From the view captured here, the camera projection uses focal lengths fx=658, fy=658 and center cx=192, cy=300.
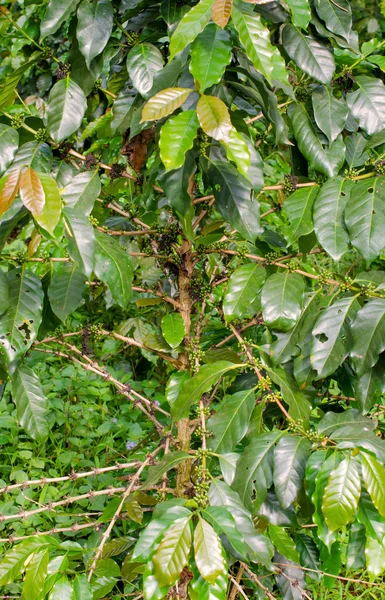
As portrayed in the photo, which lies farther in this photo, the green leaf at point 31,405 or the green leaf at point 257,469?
the green leaf at point 31,405

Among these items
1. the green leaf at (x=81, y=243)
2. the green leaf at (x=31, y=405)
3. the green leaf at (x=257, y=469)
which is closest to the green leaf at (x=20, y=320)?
the green leaf at (x=31, y=405)

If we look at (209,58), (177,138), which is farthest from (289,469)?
(209,58)

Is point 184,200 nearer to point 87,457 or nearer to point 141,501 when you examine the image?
point 141,501

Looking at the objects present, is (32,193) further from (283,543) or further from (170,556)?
(283,543)

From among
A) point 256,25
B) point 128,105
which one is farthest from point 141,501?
point 256,25

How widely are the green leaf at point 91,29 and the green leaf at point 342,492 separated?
0.84 meters

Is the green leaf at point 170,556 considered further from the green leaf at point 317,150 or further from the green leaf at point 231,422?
the green leaf at point 317,150

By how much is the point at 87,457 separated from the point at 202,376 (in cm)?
151

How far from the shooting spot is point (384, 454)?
3.69 ft

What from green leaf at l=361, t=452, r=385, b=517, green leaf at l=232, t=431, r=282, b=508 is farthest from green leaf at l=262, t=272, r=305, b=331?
green leaf at l=361, t=452, r=385, b=517

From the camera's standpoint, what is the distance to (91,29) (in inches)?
47.4

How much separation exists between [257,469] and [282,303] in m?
0.32

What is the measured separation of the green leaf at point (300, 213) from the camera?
4.15ft

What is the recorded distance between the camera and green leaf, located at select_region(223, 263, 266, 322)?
4.37ft
